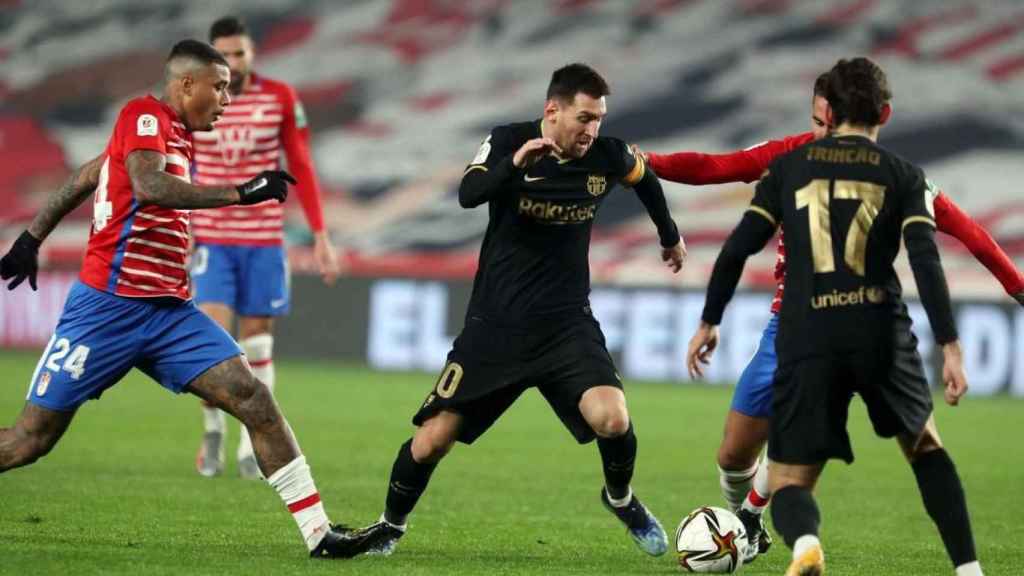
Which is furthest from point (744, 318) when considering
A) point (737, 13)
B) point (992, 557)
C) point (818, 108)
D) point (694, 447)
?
point (818, 108)

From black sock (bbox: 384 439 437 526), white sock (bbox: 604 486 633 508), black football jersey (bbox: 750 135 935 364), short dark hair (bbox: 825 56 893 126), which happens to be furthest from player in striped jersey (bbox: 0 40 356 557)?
short dark hair (bbox: 825 56 893 126)

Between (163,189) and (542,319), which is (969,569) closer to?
(542,319)

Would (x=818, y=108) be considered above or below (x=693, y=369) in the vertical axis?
above

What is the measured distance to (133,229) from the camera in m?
6.50

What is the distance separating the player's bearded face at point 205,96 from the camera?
6.59 meters

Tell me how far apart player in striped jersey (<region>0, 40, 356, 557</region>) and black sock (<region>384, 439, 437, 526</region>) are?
287 mm

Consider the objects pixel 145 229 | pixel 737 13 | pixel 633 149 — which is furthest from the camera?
pixel 737 13

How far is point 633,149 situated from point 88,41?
21557 mm

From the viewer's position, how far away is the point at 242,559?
248 inches

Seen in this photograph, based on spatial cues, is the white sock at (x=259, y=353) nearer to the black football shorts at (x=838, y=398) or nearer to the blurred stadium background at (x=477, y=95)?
the black football shorts at (x=838, y=398)

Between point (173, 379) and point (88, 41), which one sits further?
point (88, 41)

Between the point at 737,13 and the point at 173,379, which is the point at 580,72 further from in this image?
A: the point at 737,13

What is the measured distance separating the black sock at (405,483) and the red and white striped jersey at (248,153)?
133 inches

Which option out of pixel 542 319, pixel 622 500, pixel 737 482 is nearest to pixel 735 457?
pixel 737 482
